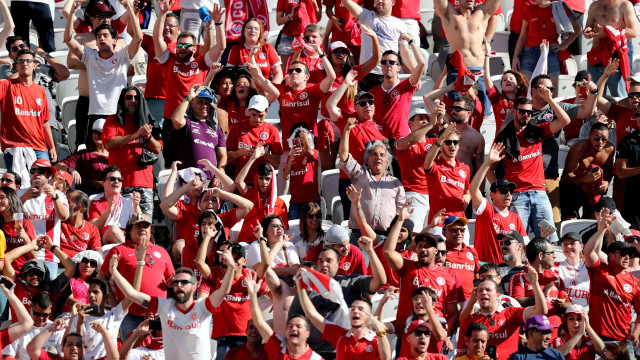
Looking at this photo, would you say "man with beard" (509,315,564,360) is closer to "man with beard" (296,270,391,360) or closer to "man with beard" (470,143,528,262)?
"man with beard" (296,270,391,360)

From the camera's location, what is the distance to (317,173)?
1388 centimetres

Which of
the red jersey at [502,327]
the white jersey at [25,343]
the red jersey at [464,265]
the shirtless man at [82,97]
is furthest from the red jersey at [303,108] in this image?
the white jersey at [25,343]

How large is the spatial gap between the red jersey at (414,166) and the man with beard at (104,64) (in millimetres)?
3138

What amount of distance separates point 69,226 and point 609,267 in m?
4.84

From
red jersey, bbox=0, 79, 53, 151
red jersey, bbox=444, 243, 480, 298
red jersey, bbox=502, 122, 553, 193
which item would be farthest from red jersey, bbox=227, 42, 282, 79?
red jersey, bbox=444, 243, 480, 298

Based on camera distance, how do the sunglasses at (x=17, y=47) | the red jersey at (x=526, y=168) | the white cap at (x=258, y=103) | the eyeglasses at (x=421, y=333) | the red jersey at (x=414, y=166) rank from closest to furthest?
the eyeglasses at (x=421, y=333), the red jersey at (x=414, y=166), the red jersey at (x=526, y=168), the white cap at (x=258, y=103), the sunglasses at (x=17, y=47)

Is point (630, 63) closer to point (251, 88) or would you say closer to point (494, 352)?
point (251, 88)

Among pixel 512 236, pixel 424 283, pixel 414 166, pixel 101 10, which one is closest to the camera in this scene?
pixel 424 283

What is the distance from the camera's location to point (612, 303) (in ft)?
39.5

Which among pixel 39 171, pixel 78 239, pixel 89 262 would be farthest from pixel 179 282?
pixel 39 171

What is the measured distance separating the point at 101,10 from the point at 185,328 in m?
5.48

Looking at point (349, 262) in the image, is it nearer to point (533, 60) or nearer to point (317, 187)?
point (317, 187)

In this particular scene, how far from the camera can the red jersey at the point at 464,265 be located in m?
12.2

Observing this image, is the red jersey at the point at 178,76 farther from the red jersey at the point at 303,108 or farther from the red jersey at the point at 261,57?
the red jersey at the point at 303,108
